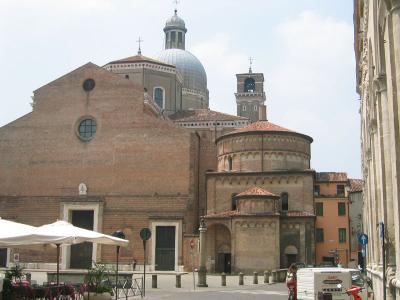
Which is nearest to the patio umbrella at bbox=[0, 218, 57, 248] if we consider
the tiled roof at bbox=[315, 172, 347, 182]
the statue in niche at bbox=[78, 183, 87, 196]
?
the statue in niche at bbox=[78, 183, 87, 196]

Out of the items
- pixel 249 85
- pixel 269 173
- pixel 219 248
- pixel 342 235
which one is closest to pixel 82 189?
pixel 219 248

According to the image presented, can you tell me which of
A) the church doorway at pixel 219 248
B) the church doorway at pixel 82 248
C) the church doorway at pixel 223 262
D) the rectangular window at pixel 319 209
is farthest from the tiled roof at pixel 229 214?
the church doorway at pixel 82 248

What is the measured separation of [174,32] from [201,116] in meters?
22.8

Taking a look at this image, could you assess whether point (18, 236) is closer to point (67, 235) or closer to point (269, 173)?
point (67, 235)

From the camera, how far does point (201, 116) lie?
52500 mm

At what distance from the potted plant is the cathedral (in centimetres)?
2090

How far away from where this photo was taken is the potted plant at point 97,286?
54.5ft

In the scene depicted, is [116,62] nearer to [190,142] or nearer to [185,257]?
[190,142]

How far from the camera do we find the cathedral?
3956 cm

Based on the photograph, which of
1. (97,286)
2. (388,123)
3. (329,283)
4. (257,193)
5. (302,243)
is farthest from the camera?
(302,243)

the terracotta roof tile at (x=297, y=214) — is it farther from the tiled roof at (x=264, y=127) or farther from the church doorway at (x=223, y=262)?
the tiled roof at (x=264, y=127)

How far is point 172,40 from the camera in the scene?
236ft

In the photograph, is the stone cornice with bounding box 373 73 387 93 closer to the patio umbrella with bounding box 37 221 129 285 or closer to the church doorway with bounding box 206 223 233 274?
the patio umbrella with bounding box 37 221 129 285

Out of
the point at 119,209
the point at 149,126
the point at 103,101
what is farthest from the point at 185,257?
the point at 103,101
